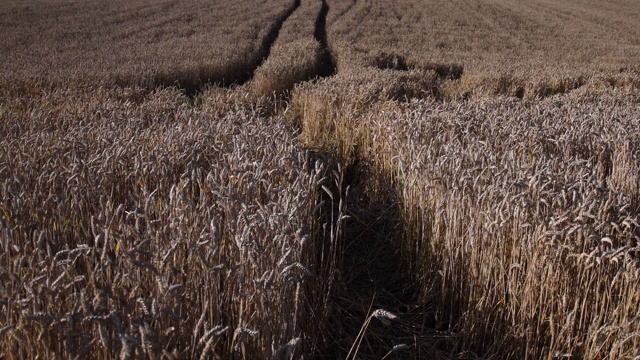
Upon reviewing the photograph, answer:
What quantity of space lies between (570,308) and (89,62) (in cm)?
1067

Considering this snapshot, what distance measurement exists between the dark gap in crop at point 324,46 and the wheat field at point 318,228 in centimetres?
351

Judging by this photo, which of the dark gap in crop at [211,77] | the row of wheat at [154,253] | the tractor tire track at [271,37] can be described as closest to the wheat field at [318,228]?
the row of wheat at [154,253]

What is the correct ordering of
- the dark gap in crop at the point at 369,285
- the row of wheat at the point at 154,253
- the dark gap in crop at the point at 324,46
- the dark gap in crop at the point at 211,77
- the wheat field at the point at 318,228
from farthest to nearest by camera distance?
the dark gap in crop at the point at 324,46 < the dark gap in crop at the point at 211,77 < the dark gap in crop at the point at 369,285 < the wheat field at the point at 318,228 < the row of wheat at the point at 154,253

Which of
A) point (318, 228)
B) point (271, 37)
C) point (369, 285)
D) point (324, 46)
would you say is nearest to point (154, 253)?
point (318, 228)

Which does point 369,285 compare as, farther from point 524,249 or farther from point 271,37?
point 271,37

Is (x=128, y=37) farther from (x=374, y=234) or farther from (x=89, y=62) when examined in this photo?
(x=374, y=234)

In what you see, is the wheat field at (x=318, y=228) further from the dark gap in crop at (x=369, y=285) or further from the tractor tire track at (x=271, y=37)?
the tractor tire track at (x=271, y=37)

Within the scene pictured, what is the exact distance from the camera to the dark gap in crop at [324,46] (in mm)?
12242

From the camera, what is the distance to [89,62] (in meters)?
10.9

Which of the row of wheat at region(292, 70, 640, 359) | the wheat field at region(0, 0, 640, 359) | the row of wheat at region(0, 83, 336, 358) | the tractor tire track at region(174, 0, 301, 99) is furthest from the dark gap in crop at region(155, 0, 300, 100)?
the row of wheat at region(292, 70, 640, 359)

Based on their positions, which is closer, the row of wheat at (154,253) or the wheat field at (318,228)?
the row of wheat at (154,253)

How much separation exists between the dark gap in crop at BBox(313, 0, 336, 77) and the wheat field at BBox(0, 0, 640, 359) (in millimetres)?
3508

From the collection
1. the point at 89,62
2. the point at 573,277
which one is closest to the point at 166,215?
the point at 573,277

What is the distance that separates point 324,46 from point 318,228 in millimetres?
13205
